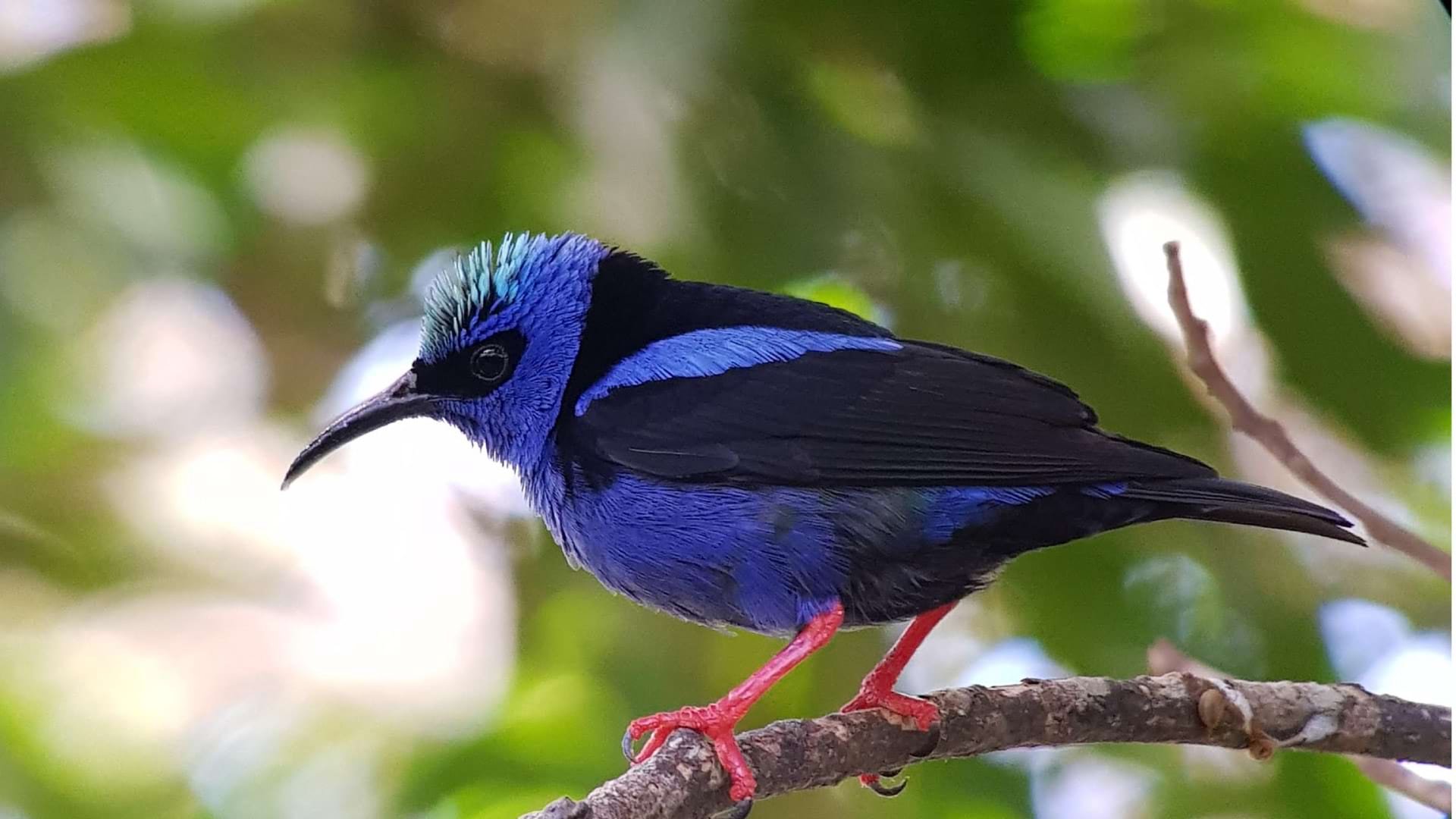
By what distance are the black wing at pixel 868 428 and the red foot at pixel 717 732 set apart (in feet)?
1.44

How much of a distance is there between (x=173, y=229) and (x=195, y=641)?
4.27 feet

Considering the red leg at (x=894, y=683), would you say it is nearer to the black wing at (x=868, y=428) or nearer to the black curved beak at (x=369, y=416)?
the black wing at (x=868, y=428)

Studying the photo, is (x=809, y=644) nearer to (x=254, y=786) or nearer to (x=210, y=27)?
(x=254, y=786)

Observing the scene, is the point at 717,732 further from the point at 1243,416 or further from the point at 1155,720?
the point at 1243,416

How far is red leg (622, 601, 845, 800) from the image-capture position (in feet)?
7.66

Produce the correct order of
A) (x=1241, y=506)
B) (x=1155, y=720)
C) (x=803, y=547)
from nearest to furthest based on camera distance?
1. (x=1241, y=506)
2. (x=803, y=547)
3. (x=1155, y=720)

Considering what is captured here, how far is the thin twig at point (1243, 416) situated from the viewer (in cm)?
265

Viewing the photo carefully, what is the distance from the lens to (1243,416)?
277cm

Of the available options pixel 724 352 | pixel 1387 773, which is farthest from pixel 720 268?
pixel 1387 773

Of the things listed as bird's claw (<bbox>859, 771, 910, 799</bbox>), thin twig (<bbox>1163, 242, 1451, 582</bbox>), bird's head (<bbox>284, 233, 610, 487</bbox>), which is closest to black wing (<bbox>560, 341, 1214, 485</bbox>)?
bird's head (<bbox>284, 233, 610, 487</bbox>)

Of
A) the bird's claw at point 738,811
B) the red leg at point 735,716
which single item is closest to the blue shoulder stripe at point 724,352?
the red leg at point 735,716

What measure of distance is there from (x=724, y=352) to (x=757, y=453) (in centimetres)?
27

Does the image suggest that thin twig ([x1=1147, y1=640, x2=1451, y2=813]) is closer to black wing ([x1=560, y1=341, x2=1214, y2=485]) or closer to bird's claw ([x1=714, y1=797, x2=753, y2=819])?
black wing ([x1=560, y1=341, x2=1214, y2=485])

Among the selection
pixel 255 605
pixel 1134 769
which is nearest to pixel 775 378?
pixel 1134 769
